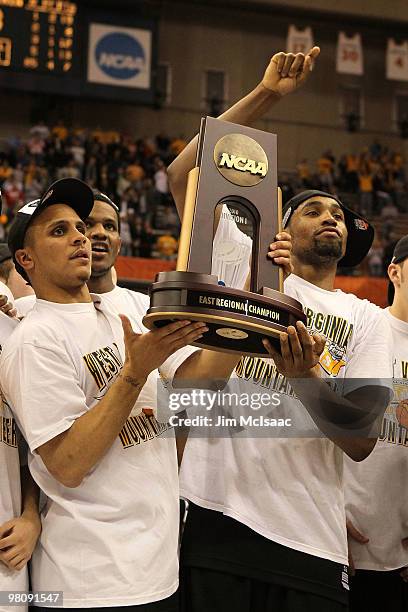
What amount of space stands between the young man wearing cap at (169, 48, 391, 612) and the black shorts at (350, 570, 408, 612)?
0.47m

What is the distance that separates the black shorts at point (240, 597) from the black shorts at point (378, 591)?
459 mm

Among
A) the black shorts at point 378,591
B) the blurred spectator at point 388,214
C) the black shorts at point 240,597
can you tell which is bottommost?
the black shorts at point 378,591

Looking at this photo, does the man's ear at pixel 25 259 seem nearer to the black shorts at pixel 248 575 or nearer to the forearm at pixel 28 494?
the forearm at pixel 28 494

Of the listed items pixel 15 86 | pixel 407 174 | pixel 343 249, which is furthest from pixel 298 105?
pixel 343 249

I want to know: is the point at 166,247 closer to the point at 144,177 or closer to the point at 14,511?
the point at 144,177

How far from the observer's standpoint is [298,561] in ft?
8.69

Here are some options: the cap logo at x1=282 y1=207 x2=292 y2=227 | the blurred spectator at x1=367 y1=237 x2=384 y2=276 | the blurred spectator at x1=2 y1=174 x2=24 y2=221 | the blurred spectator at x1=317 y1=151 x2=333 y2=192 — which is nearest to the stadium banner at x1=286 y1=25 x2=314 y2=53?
the blurred spectator at x1=317 y1=151 x2=333 y2=192

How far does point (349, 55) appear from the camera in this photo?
67.1 feet

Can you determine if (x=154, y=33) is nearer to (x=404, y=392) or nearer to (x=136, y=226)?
(x=136, y=226)

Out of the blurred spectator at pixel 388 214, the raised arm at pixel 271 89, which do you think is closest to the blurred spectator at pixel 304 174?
Result: the blurred spectator at pixel 388 214

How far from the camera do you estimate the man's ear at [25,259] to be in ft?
8.62

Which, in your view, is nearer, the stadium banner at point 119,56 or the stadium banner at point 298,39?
the stadium banner at point 119,56

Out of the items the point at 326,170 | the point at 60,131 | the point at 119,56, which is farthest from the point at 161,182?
the point at 326,170

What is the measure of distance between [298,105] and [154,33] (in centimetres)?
400
